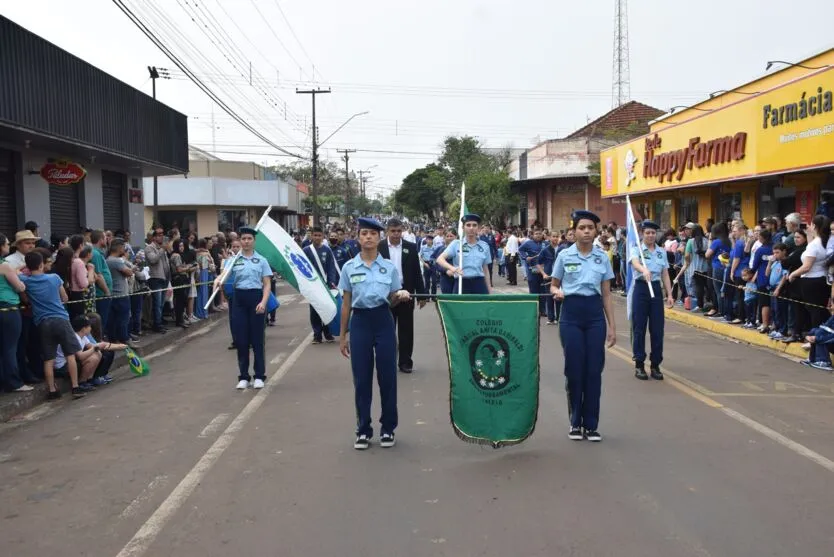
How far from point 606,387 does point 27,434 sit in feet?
20.0

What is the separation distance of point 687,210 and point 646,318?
57.5ft

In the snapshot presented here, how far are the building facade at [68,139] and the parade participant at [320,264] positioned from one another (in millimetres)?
4863

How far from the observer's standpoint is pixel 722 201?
22.5 meters

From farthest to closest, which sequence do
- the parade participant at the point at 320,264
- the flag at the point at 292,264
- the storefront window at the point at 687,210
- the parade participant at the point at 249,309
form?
1. the storefront window at the point at 687,210
2. the parade participant at the point at 320,264
3. the flag at the point at 292,264
4. the parade participant at the point at 249,309

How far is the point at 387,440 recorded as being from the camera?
653 centimetres

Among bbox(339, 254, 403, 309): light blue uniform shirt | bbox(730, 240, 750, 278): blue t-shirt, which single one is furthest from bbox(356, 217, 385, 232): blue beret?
bbox(730, 240, 750, 278): blue t-shirt

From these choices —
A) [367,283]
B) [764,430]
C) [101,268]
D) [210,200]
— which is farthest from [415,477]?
[210,200]

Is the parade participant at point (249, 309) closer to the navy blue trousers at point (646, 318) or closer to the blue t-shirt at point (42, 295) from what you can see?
the blue t-shirt at point (42, 295)

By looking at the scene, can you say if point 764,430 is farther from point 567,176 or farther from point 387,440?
point 567,176

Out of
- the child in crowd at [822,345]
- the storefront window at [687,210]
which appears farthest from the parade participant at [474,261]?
the storefront window at [687,210]

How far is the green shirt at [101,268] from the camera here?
456 inches

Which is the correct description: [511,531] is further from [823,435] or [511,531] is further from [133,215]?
[133,215]

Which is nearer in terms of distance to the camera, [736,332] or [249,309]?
[249,309]

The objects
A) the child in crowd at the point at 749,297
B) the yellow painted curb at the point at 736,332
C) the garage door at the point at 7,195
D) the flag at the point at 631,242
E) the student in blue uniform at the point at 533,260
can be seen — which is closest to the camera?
the flag at the point at 631,242
